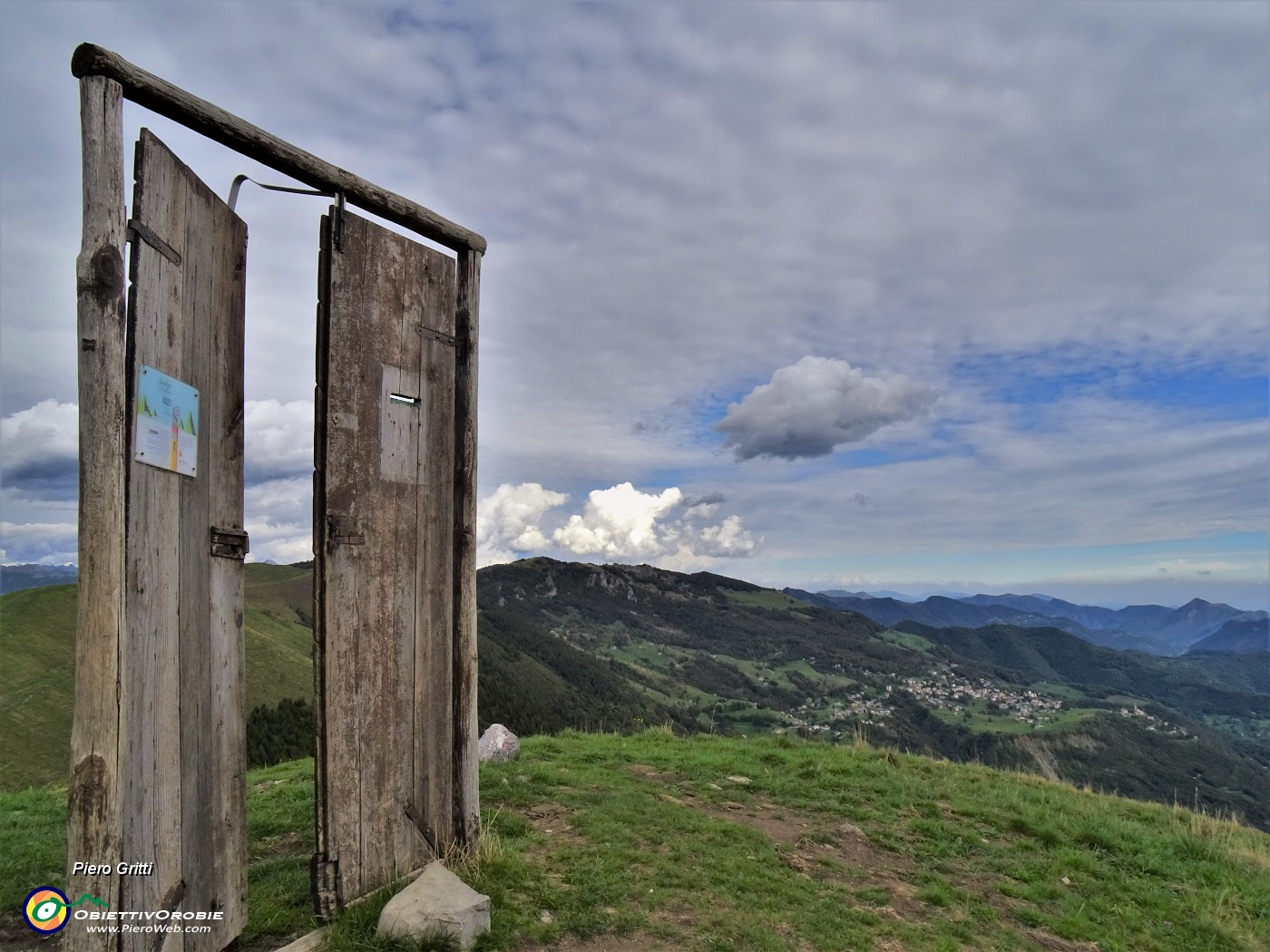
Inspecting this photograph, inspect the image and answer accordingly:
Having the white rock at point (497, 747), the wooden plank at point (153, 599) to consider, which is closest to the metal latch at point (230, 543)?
the wooden plank at point (153, 599)

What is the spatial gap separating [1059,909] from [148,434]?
8055mm

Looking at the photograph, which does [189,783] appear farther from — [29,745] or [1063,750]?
[1063,750]

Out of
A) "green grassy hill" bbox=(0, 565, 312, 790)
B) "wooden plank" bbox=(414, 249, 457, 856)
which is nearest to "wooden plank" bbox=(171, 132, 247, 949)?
"wooden plank" bbox=(414, 249, 457, 856)

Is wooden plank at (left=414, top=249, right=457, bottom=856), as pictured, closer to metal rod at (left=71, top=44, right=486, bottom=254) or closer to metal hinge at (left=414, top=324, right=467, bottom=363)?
metal hinge at (left=414, top=324, right=467, bottom=363)

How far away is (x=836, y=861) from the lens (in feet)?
21.9

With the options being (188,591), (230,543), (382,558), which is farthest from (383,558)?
(188,591)

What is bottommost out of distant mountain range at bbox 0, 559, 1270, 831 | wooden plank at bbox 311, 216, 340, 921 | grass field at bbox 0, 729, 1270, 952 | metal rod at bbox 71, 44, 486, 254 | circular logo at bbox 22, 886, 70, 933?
distant mountain range at bbox 0, 559, 1270, 831

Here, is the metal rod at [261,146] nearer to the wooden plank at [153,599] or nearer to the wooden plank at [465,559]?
the wooden plank at [153,599]

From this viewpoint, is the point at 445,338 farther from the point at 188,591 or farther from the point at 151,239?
the point at 188,591

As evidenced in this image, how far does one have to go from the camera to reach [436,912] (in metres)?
4.22

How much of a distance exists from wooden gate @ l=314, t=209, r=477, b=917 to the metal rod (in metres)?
0.25

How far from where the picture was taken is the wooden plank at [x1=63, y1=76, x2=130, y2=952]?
3279 mm

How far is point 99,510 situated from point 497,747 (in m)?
6.78

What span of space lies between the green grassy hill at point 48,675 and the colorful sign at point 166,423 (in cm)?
3083
